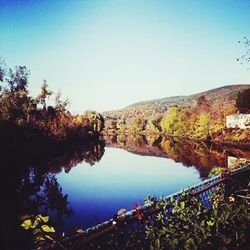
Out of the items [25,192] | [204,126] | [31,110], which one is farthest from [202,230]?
[204,126]

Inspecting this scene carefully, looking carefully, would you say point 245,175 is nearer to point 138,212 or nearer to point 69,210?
point 138,212

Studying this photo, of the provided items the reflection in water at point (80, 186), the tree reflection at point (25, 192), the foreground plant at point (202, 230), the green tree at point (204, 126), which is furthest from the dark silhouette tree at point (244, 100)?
the foreground plant at point (202, 230)

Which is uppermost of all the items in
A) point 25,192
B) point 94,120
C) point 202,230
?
point 94,120

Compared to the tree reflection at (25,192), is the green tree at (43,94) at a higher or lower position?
higher

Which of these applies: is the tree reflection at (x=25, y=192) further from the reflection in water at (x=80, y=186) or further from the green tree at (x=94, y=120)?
the green tree at (x=94, y=120)

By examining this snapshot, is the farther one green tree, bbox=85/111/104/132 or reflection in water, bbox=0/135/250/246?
green tree, bbox=85/111/104/132

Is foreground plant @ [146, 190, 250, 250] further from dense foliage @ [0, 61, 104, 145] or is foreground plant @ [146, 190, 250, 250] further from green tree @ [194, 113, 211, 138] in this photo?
green tree @ [194, 113, 211, 138]

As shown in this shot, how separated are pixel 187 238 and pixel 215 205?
4.56 feet

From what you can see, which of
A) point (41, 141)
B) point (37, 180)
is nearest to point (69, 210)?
point (37, 180)

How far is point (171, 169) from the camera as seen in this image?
34.8 m

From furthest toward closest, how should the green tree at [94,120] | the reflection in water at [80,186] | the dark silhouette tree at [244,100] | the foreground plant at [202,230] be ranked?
the green tree at [94,120] → the dark silhouette tree at [244,100] → the reflection in water at [80,186] → the foreground plant at [202,230]

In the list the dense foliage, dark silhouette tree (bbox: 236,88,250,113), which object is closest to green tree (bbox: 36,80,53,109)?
the dense foliage

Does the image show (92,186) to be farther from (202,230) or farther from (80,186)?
(202,230)

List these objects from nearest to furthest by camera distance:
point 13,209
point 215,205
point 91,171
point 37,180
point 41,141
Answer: point 215,205, point 13,209, point 37,180, point 91,171, point 41,141
